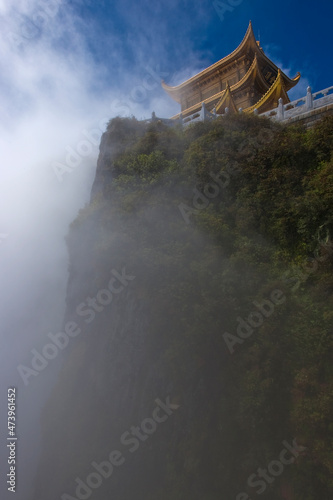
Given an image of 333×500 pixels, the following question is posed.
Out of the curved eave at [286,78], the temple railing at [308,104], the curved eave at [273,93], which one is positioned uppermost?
the curved eave at [286,78]

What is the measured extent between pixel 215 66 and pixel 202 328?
56.5ft

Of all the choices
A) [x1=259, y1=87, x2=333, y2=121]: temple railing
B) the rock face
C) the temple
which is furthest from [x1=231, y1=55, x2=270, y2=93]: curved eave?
the rock face

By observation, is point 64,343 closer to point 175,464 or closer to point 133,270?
point 133,270

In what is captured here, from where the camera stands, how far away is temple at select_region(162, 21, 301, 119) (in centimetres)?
1691

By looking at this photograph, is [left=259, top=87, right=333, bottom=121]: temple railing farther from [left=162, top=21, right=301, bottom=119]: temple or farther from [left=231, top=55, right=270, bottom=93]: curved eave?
[left=231, top=55, right=270, bottom=93]: curved eave

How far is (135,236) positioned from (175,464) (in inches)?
212

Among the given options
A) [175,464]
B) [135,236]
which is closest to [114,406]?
[175,464]

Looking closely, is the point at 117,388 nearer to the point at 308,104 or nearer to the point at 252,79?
the point at 308,104

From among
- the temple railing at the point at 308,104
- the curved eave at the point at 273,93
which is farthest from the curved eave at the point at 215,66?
the temple railing at the point at 308,104

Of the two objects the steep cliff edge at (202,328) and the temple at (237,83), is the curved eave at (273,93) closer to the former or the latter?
the temple at (237,83)

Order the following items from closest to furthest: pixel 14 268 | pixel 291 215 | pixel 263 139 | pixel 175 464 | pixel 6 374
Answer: pixel 175 464 < pixel 291 215 < pixel 263 139 < pixel 6 374 < pixel 14 268

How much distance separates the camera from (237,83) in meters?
17.7

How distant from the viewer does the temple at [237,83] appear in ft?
55.5

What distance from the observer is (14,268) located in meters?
17.3
